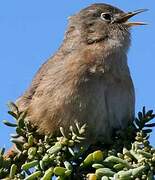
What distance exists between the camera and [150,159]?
3.03 meters

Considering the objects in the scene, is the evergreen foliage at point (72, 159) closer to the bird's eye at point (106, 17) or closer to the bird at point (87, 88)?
the bird at point (87, 88)

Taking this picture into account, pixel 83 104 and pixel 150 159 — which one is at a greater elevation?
pixel 83 104

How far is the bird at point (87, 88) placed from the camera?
15.9 ft

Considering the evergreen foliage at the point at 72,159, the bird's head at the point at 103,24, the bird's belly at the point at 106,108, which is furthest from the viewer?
the bird's head at the point at 103,24

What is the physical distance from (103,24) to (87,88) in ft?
4.63

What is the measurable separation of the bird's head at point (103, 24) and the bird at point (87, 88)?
0.01 meters

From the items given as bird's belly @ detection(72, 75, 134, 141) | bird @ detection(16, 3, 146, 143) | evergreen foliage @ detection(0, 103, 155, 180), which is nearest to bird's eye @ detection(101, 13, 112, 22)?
bird @ detection(16, 3, 146, 143)

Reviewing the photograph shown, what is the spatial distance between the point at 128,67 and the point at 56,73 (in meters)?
0.74

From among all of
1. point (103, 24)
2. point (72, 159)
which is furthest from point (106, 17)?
point (72, 159)

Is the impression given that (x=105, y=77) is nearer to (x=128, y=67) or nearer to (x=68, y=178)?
(x=128, y=67)

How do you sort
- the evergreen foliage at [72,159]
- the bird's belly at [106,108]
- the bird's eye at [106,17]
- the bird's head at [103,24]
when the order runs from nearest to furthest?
the evergreen foliage at [72,159], the bird's belly at [106,108], the bird's head at [103,24], the bird's eye at [106,17]

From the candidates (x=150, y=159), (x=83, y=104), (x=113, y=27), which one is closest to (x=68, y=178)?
(x=150, y=159)

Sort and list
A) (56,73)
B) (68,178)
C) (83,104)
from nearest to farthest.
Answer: (68,178) → (83,104) → (56,73)

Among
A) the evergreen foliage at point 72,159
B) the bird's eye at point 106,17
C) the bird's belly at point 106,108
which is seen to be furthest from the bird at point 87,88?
the evergreen foliage at point 72,159
